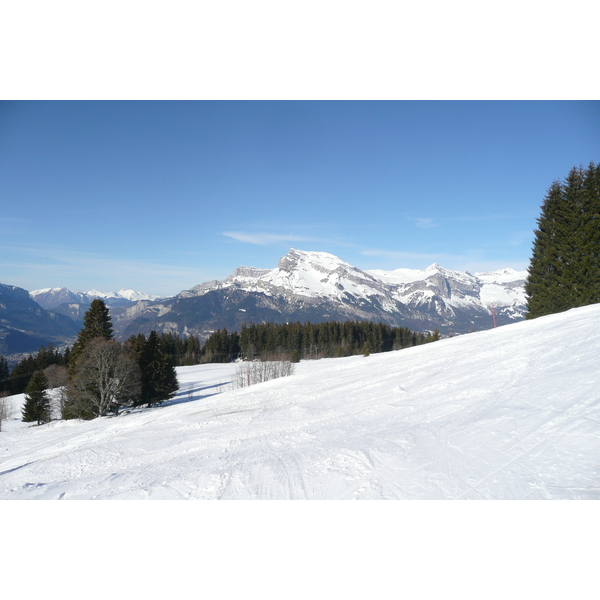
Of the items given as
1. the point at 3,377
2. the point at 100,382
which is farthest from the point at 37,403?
the point at 3,377

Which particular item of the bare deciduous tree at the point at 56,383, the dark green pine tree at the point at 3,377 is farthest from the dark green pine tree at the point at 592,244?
the dark green pine tree at the point at 3,377

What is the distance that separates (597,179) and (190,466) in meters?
34.5

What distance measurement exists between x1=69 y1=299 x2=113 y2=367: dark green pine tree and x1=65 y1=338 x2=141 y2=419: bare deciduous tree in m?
4.06

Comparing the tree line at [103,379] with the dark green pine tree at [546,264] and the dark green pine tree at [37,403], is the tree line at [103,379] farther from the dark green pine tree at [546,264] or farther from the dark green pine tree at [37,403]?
the dark green pine tree at [546,264]

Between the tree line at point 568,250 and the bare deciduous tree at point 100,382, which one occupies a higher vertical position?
the tree line at point 568,250

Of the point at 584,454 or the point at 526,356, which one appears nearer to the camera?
the point at 584,454

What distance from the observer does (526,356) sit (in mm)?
12508

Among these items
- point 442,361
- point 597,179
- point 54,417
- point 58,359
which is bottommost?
point 54,417

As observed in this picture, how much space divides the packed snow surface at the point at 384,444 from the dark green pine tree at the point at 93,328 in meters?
14.1

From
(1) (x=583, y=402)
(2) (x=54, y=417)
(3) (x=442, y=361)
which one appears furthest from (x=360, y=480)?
(2) (x=54, y=417)

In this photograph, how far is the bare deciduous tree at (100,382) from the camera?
73.5 feet

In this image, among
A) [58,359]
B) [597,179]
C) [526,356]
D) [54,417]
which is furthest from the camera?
[58,359]

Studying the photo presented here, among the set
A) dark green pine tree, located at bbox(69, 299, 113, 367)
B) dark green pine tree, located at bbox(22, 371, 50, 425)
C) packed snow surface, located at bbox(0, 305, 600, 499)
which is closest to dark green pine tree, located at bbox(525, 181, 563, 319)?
packed snow surface, located at bbox(0, 305, 600, 499)

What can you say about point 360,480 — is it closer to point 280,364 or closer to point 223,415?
point 223,415
